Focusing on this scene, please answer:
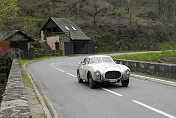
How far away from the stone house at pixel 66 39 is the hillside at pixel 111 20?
365cm

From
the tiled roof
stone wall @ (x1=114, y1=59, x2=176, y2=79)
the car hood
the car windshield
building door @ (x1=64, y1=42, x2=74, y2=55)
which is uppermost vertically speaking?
the tiled roof

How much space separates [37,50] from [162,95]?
39.3m

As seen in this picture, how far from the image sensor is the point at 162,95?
9016 millimetres

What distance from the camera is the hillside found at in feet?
198

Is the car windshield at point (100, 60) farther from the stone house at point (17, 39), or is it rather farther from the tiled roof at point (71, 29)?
the tiled roof at point (71, 29)

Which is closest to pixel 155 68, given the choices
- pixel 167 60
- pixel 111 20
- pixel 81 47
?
pixel 167 60

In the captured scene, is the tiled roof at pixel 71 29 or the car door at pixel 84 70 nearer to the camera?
the car door at pixel 84 70

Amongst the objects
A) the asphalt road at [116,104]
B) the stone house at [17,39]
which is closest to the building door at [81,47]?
the stone house at [17,39]

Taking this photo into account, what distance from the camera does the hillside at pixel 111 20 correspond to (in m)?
60.5

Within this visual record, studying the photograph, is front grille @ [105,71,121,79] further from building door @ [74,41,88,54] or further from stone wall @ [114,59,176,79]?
building door @ [74,41,88,54]

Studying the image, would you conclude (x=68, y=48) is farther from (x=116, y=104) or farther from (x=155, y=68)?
(x=116, y=104)

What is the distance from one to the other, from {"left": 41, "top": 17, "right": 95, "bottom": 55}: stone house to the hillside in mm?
3649

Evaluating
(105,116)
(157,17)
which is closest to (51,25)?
(157,17)

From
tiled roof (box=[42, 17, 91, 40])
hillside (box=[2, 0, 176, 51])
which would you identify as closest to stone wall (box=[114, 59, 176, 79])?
tiled roof (box=[42, 17, 91, 40])
